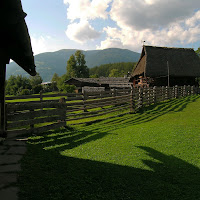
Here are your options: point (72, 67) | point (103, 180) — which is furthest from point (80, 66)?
point (103, 180)

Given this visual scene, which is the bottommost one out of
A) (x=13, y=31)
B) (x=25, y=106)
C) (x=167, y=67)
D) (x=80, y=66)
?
(x=25, y=106)

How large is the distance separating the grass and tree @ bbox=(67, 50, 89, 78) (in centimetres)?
6591

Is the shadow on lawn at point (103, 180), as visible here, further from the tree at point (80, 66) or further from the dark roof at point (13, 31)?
the tree at point (80, 66)

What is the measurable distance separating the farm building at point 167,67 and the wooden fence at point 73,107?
351cm

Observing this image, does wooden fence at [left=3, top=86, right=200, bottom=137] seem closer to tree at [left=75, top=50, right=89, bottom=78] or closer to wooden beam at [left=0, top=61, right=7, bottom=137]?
wooden beam at [left=0, top=61, right=7, bottom=137]

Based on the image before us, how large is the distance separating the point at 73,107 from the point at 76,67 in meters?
62.5

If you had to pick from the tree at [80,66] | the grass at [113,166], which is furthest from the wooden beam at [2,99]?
the tree at [80,66]

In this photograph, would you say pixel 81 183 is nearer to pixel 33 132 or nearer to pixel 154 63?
pixel 33 132

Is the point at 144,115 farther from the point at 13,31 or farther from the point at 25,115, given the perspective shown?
the point at 13,31

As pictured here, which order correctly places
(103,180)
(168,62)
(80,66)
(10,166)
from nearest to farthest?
(103,180), (10,166), (168,62), (80,66)

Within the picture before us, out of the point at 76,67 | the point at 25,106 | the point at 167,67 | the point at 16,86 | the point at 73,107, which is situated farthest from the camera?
the point at 76,67

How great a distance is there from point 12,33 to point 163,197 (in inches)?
159

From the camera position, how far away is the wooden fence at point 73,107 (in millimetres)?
6195

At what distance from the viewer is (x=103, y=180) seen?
3549mm
